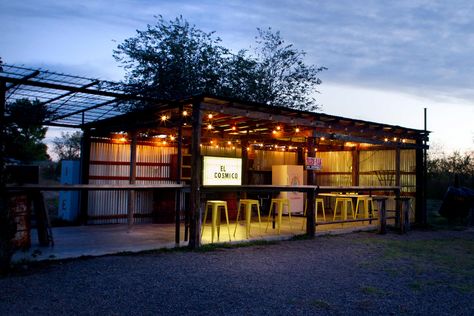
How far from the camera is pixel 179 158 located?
859 cm

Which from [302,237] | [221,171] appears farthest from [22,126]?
[302,237]

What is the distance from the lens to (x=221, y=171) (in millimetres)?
8820

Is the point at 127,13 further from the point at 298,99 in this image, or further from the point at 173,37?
the point at 298,99

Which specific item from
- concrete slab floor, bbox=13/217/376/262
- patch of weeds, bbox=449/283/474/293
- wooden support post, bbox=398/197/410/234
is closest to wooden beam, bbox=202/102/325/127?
concrete slab floor, bbox=13/217/376/262

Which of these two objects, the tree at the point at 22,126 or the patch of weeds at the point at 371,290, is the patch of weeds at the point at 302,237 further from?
the tree at the point at 22,126

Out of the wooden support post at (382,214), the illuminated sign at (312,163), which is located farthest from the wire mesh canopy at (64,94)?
the wooden support post at (382,214)

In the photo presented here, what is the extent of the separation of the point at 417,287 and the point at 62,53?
42.4 feet

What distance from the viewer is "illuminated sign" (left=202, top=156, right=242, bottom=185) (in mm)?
8492

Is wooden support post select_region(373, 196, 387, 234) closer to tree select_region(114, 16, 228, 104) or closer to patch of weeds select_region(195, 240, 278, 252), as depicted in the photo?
patch of weeds select_region(195, 240, 278, 252)

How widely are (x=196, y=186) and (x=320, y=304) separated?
4108 millimetres

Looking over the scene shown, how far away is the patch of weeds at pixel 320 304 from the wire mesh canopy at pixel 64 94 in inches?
147

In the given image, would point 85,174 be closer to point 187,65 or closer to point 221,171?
point 221,171

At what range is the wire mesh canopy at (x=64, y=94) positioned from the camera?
632cm

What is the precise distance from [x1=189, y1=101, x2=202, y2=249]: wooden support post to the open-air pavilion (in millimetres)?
19
